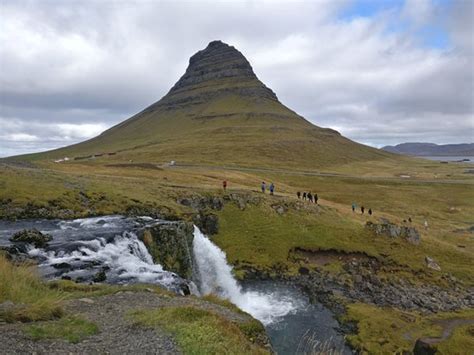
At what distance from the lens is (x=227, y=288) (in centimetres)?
4903

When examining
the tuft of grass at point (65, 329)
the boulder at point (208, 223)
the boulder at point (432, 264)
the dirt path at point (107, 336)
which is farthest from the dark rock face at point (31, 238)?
the boulder at point (432, 264)

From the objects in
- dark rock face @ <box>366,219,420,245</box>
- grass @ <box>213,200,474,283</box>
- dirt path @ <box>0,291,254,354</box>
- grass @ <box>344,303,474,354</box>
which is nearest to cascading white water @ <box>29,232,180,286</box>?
dirt path @ <box>0,291,254,354</box>

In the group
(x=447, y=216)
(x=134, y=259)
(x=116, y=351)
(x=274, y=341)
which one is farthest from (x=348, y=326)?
(x=447, y=216)

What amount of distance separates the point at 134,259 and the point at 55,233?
983 centimetres

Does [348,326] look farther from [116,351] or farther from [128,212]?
[116,351]

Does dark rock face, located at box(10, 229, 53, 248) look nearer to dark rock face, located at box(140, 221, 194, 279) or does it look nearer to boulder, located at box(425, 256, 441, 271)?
dark rock face, located at box(140, 221, 194, 279)

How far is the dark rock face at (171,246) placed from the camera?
135ft

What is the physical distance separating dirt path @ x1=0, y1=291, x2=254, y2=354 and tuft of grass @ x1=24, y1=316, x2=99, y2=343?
25 centimetres

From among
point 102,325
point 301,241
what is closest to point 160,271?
point 102,325

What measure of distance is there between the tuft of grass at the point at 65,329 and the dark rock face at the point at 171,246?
24.9 m

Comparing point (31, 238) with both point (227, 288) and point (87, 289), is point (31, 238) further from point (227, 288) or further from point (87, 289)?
point (227, 288)

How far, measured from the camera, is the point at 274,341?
38.0 m

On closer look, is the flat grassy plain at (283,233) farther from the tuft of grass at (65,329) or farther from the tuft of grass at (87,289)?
the tuft of grass at (65,329)

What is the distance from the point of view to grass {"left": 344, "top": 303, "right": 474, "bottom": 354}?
37.7 meters
